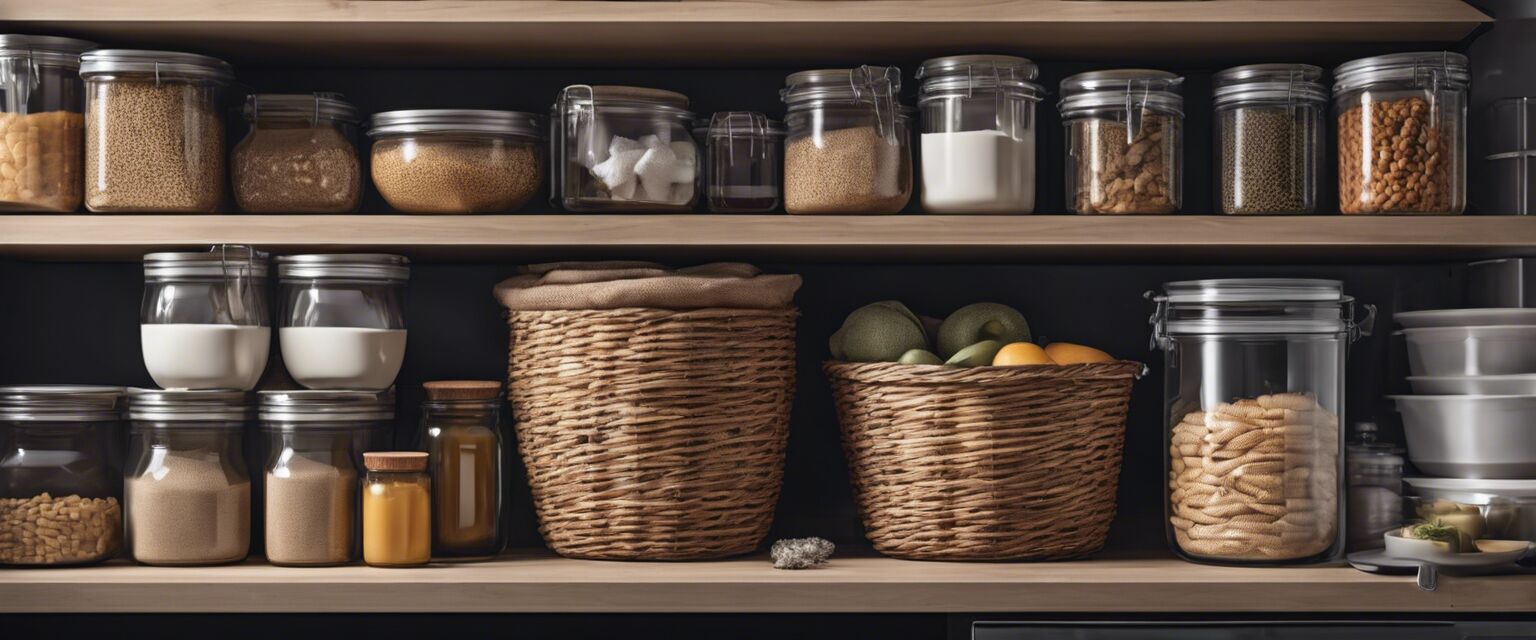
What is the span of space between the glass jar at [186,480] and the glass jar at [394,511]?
0.46ft

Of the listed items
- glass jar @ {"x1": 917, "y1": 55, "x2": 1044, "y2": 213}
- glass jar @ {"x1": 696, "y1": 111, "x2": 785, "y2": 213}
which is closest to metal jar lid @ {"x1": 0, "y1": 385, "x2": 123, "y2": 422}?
glass jar @ {"x1": 696, "y1": 111, "x2": 785, "y2": 213}

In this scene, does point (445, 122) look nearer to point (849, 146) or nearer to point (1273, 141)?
point (849, 146)

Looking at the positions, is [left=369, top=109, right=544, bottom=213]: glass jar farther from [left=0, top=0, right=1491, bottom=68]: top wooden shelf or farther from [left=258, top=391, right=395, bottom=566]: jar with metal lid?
[left=258, top=391, right=395, bottom=566]: jar with metal lid

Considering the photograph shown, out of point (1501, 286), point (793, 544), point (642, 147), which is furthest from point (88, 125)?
point (1501, 286)

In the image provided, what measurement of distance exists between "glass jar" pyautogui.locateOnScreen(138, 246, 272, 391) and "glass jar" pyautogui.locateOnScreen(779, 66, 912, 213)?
0.57 m

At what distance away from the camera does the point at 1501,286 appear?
148 cm

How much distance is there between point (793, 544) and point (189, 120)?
75 centimetres

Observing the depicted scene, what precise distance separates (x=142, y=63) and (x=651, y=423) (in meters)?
0.62

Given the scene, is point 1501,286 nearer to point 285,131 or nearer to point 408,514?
point 408,514

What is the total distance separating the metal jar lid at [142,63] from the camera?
129cm

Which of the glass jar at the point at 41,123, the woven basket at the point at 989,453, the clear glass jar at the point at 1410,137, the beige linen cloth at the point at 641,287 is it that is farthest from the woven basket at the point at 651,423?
the clear glass jar at the point at 1410,137

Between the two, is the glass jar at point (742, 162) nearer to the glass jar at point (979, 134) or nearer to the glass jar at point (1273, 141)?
the glass jar at point (979, 134)

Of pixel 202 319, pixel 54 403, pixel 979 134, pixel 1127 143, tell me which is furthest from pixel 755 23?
pixel 54 403

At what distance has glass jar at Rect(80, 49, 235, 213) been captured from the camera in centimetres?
129
